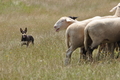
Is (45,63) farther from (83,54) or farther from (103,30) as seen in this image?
(103,30)

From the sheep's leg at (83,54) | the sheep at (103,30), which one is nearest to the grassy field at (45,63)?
the sheep's leg at (83,54)

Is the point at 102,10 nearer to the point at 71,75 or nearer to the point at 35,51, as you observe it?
the point at 35,51

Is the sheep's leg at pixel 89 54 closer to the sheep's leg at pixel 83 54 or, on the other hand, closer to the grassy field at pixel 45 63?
the grassy field at pixel 45 63

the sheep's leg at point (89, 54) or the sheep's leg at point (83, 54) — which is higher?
the sheep's leg at point (89, 54)

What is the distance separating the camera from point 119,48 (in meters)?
9.07

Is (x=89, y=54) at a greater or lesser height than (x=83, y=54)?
greater

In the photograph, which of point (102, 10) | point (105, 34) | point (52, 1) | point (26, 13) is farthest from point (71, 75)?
point (52, 1)

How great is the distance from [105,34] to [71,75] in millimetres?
2177

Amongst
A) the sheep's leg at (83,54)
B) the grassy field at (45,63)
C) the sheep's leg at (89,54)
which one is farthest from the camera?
the sheep's leg at (83,54)

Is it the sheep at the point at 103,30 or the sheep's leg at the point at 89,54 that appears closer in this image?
the sheep at the point at 103,30

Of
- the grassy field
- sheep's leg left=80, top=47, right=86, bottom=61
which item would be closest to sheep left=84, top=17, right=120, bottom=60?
the grassy field

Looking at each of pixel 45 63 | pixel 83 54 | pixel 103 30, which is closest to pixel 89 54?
pixel 83 54

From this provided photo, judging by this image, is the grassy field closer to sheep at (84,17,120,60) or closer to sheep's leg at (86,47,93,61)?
sheep's leg at (86,47,93,61)

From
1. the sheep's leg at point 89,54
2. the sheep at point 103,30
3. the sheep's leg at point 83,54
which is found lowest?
the sheep's leg at point 83,54
